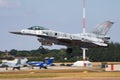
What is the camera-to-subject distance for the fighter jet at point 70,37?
98.3 meters

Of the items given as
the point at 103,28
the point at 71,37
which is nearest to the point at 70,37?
the point at 71,37

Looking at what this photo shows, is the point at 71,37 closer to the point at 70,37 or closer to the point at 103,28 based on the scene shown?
the point at 70,37

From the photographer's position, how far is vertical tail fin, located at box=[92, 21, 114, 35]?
111806 mm

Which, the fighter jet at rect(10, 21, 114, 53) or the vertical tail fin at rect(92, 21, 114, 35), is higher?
the vertical tail fin at rect(92, 21, 114, 35)

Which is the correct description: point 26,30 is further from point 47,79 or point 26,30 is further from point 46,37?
point 47,79

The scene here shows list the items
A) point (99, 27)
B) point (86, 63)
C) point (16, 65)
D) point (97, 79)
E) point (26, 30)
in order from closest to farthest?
point (97, 79) → point (26, 30) → point (99, 27) → point (16, 65) → point (86, 63)

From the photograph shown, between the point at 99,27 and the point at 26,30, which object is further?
the point at 99,27

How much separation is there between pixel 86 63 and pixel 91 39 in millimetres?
73955

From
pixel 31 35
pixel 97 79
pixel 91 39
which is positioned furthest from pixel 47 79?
pixel 91 39

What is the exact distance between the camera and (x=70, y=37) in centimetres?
10444

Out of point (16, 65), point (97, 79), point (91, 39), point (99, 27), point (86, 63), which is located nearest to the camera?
point (97, 79)

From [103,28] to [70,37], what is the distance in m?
12.1

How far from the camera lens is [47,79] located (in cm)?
8700

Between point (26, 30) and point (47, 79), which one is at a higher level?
point (26, 30)
